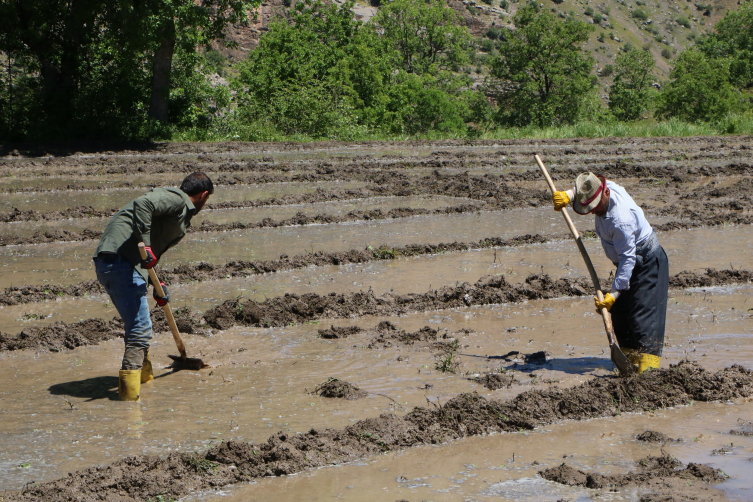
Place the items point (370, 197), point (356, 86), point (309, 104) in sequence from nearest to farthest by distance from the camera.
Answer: point (370, 197), point (309, 104), point (356, 86)

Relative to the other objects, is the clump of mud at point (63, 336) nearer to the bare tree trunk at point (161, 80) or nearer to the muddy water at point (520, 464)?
the muddy water at point (520, 464)

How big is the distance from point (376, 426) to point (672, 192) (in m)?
14.1

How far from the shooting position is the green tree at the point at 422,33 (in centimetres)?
5016

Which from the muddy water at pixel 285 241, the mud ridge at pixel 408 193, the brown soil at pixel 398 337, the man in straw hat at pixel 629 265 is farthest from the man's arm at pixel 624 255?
the mud ridge at pixel 408 193

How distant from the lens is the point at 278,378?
6582mm

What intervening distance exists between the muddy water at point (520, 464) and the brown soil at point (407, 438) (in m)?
0.10

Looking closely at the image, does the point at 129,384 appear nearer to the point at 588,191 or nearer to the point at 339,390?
the point at 339,390

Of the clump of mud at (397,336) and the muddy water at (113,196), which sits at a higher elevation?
the muddy water at (113,196)

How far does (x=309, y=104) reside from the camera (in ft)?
99.6

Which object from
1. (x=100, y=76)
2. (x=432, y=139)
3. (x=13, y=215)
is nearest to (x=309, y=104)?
(x=432, y=139)

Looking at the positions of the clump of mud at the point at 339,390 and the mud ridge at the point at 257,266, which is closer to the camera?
the clump of mud at the point at 339,390

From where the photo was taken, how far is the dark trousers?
630cm

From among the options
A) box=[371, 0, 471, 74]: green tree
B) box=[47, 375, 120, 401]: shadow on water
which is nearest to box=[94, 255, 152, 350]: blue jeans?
box=[47, 375, 120, 401]: shadow on water

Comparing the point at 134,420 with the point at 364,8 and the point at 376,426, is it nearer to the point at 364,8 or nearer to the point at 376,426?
the point at 376,426
